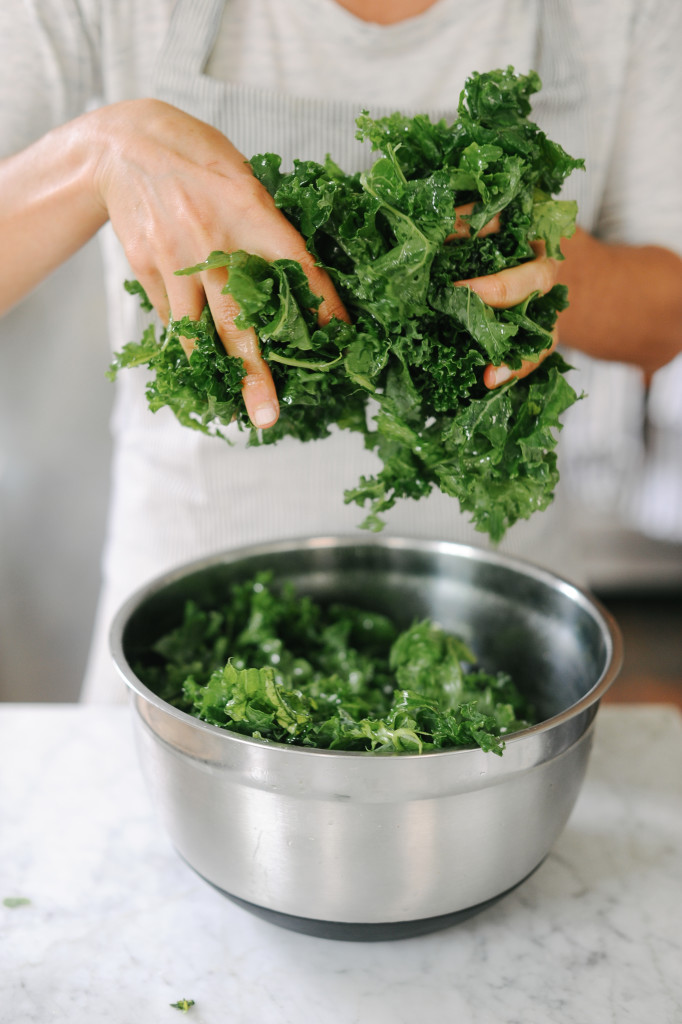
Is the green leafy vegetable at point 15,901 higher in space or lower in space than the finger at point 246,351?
lower

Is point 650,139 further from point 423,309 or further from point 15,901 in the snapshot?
point 15,901

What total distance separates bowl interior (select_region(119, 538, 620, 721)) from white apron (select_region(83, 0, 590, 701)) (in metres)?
0.12

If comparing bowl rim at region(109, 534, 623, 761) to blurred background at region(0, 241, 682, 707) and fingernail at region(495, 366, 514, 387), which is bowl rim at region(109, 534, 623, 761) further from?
blurred background at region(0, 241, 682, 707)

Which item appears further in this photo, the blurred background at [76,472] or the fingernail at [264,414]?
the blurred background at [76,472]

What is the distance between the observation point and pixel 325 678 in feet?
3.68

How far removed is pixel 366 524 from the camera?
40.0 inches

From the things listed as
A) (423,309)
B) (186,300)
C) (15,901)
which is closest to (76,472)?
(15,901)

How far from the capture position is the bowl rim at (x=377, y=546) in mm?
746

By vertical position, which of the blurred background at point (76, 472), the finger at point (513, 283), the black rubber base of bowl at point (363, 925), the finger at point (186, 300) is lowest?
the blurred background at point (76, 472)

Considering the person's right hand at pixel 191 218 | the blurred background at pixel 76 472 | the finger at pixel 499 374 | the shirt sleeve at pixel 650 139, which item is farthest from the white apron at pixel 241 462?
the blurred background at pixel 76 472

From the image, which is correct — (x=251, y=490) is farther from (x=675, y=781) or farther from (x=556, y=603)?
(x=675, y=781)

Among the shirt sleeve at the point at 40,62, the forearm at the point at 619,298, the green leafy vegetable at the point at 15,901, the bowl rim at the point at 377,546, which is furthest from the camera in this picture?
the forearm at the point at 619,298

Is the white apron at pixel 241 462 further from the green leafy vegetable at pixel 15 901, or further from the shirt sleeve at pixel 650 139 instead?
the green leafy vegetable at pixel 15 901

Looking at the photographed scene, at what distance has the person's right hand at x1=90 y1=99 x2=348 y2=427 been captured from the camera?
2.57ft
